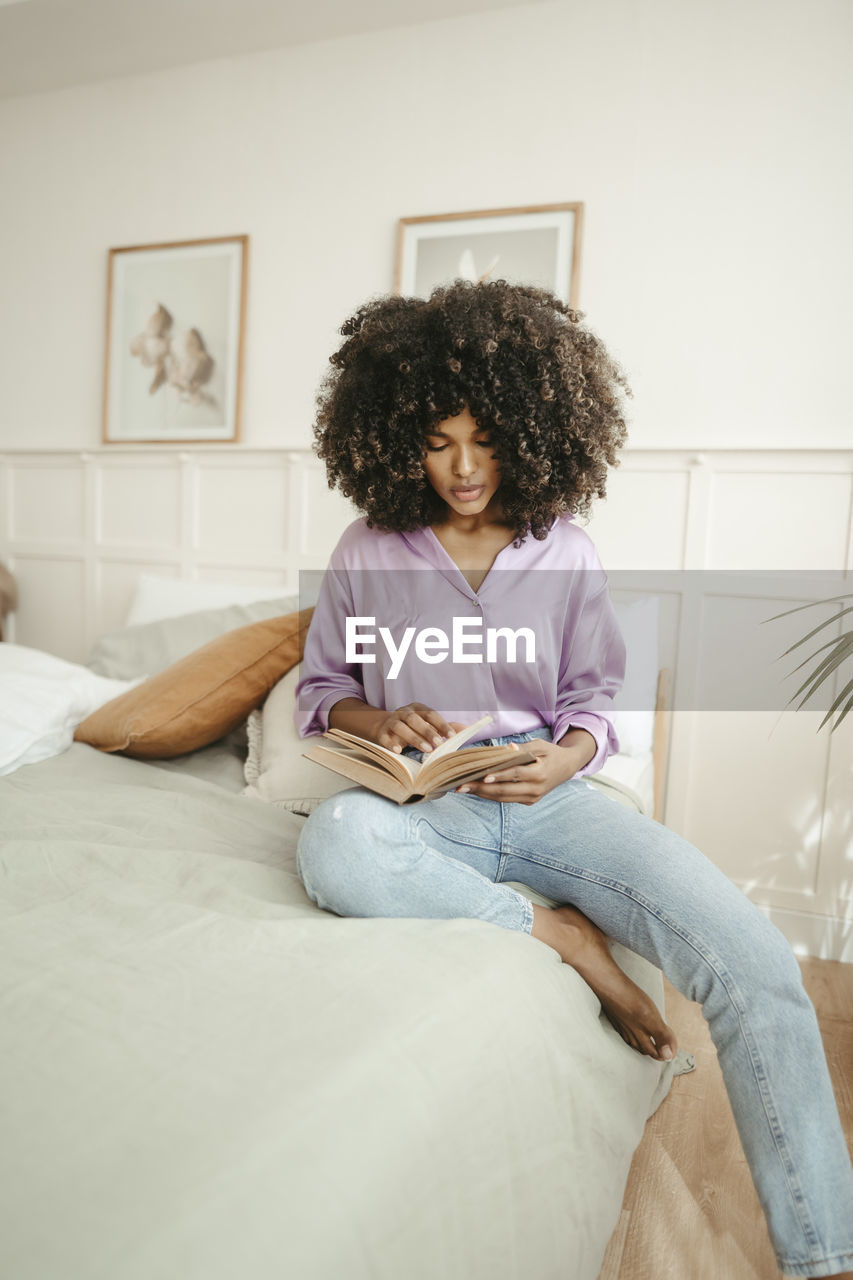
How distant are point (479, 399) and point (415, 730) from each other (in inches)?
20.2

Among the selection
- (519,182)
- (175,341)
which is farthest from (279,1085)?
(175,341)

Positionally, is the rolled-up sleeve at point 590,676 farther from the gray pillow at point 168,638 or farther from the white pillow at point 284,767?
the gray pillow at point 168,638

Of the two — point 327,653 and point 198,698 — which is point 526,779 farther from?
point 198,698

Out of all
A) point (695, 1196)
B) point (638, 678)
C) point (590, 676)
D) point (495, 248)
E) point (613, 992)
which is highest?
point (495, 248)

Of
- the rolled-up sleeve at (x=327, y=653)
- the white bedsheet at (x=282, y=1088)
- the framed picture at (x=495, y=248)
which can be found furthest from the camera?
the framed picture at (x=495, y=248)

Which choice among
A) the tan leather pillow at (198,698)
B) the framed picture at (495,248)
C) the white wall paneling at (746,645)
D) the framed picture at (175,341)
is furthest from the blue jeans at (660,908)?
the framed picture at (175,341)

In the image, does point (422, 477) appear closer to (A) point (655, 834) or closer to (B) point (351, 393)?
(B) point (351, 393)

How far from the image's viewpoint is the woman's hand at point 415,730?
1.16 m

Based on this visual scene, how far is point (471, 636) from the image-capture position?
1.34 meters

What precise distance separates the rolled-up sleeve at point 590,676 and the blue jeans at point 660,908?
0.09m

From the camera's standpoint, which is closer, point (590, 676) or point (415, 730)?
point (415, 730)

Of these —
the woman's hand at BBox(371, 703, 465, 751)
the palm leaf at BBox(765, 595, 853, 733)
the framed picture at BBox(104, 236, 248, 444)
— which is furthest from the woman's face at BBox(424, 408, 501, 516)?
the framed picture at BBox(104, 236, 248, 444)

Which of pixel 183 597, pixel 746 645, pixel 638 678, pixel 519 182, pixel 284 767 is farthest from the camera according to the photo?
pixel 183 597

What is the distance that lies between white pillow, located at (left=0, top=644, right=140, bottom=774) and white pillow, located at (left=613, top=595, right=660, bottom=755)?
1.10 m
